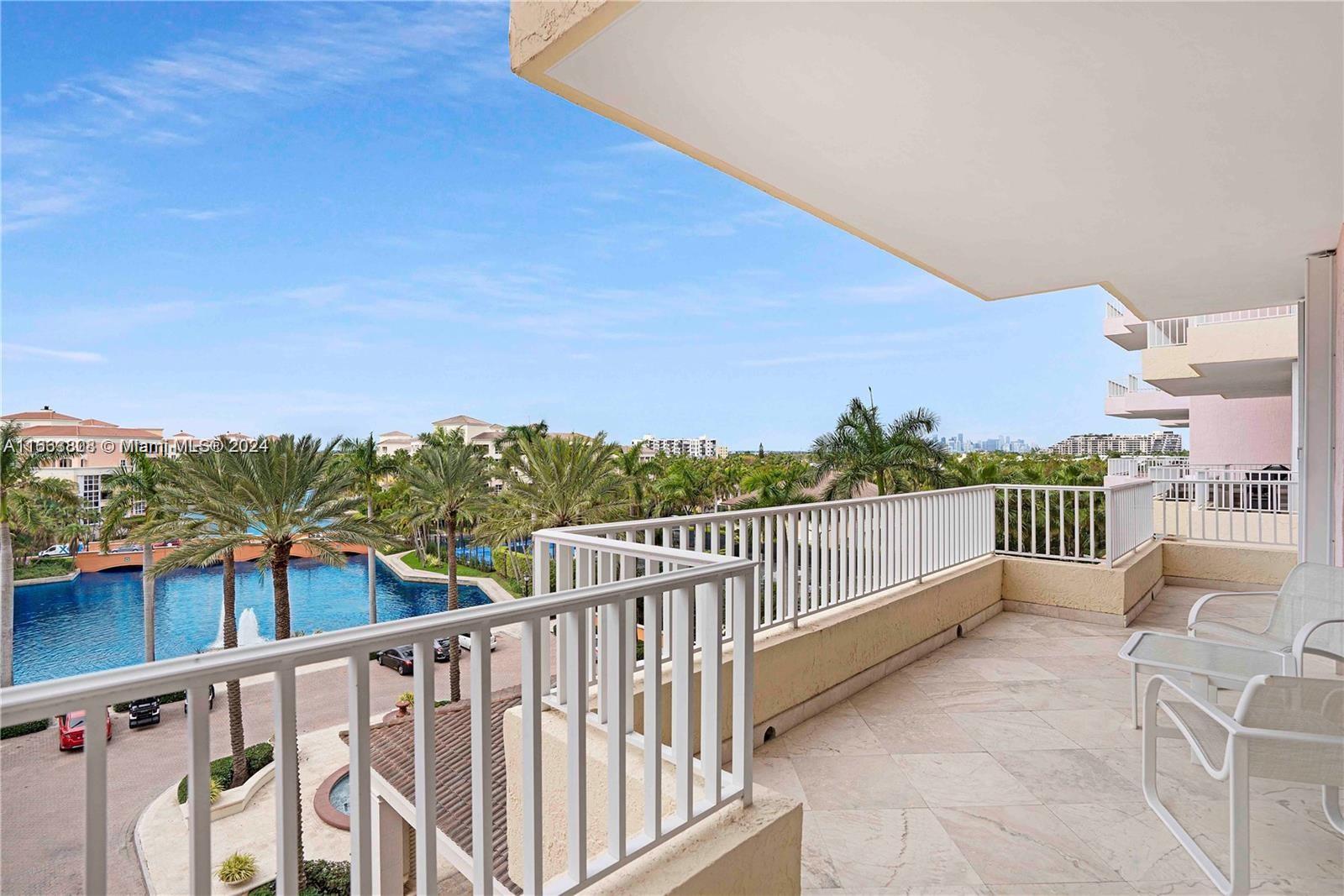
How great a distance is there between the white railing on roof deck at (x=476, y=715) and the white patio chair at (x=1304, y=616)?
109 inches

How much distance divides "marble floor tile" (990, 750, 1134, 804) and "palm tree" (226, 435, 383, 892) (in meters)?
15.1

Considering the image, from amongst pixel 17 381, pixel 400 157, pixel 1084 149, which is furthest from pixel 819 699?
pixel 400 157

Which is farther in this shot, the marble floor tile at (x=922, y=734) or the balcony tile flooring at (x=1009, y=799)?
the marble floor tile at (x=922, y=734)

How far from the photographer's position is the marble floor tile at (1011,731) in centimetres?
341

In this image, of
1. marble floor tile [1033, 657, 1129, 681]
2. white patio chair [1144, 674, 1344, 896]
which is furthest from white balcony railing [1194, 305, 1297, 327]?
white patio chair [1144, 674, 1344, 896]

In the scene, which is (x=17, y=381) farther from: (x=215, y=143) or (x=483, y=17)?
(x=483, y=17)

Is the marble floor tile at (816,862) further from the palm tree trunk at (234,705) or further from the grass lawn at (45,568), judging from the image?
the grass lawn at (45,568)

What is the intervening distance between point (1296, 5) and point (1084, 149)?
3.03 ft

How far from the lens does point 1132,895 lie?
2.27 m

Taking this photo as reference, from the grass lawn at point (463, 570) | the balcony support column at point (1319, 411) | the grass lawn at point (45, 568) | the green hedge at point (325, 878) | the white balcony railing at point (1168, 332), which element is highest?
the white balcony railing at point (1168, 332)

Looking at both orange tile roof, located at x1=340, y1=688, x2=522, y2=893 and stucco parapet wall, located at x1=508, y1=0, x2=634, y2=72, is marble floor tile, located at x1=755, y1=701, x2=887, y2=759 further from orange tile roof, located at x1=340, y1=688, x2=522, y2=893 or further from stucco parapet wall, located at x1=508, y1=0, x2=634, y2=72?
stucco parapet wall, located at x1=508, y1=0, x2=634, y2=72

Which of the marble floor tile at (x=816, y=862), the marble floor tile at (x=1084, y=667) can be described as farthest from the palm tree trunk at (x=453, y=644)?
the marble floor tile at (x=816, y=862)

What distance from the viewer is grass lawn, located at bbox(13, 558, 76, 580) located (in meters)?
38.2

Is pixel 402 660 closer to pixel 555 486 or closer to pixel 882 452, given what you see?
pixel 555 486
